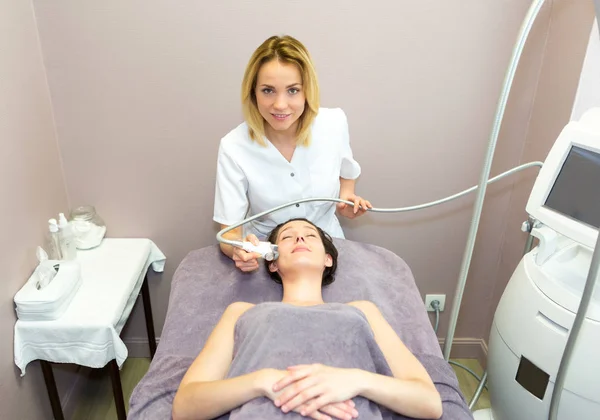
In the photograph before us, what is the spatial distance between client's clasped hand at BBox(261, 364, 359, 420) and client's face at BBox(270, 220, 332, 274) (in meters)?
0.35

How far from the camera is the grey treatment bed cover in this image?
1.20 metres

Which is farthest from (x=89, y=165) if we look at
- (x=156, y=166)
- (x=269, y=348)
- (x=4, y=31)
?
(x=269, y=348)

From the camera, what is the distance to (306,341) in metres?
1.15

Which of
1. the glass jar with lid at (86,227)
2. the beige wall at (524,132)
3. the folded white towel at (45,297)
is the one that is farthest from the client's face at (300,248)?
the beige wall at (524,132)

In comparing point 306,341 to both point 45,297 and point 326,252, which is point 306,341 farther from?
point 45,297

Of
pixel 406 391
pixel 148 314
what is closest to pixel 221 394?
pixel 406 391

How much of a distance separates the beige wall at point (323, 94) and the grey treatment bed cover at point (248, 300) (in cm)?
36

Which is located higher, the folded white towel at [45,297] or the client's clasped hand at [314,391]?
the client's clasped hand at [314,391]

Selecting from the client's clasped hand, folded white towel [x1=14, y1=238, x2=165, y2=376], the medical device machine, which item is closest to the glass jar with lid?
folded white towel [x1=14, y1=238, x2=165, y2=376]

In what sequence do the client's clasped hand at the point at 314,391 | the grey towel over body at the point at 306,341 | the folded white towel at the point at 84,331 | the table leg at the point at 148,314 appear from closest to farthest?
the client's clasped hand at the point at 314,391 → the grey towel over body at the point at 306,341 → the folded white towel at the point at 84,331 → the table leg at the point at 148,314

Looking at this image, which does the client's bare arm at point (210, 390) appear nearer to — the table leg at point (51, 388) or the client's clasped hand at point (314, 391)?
the client's clasped hand at point (314, 391)

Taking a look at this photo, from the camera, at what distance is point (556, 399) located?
113cm

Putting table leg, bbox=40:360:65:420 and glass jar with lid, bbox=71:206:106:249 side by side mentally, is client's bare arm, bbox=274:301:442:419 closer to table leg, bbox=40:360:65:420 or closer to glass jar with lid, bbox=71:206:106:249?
table leg, bbox=40:360:65:420

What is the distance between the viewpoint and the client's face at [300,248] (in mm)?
Answer: 1360
